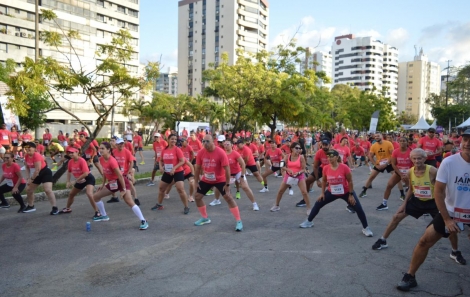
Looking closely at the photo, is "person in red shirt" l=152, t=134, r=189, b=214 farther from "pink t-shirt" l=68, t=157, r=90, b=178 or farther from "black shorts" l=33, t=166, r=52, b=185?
"black shorts" l=33, t=166, r=52, b=185

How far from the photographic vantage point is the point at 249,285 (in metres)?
4.75

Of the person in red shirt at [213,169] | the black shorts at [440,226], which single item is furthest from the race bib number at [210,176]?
the black shorts at [440,226]

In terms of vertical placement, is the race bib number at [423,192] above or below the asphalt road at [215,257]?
above

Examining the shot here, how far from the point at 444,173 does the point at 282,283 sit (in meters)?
2.17

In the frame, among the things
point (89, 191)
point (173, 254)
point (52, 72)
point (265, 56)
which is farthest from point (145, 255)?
point (265, 56)

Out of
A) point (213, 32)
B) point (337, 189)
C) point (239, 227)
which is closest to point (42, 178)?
point (239, 227)

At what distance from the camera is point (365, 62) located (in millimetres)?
134125

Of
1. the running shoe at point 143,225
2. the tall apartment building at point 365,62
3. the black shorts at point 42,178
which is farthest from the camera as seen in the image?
the tall apartment building at point 365,62

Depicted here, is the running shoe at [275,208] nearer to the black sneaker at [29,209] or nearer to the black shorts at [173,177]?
the black shorts at [173,177]

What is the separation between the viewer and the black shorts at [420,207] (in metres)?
5.67

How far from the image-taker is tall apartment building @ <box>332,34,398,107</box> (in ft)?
440

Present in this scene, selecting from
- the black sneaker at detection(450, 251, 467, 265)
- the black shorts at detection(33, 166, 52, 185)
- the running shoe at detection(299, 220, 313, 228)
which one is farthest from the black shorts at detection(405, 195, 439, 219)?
the black shorts at detection(33, 166, 52, 185)

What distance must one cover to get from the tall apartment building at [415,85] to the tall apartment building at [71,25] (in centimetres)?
11173

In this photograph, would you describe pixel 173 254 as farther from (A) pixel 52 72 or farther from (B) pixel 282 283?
(A) pixel 52 72
